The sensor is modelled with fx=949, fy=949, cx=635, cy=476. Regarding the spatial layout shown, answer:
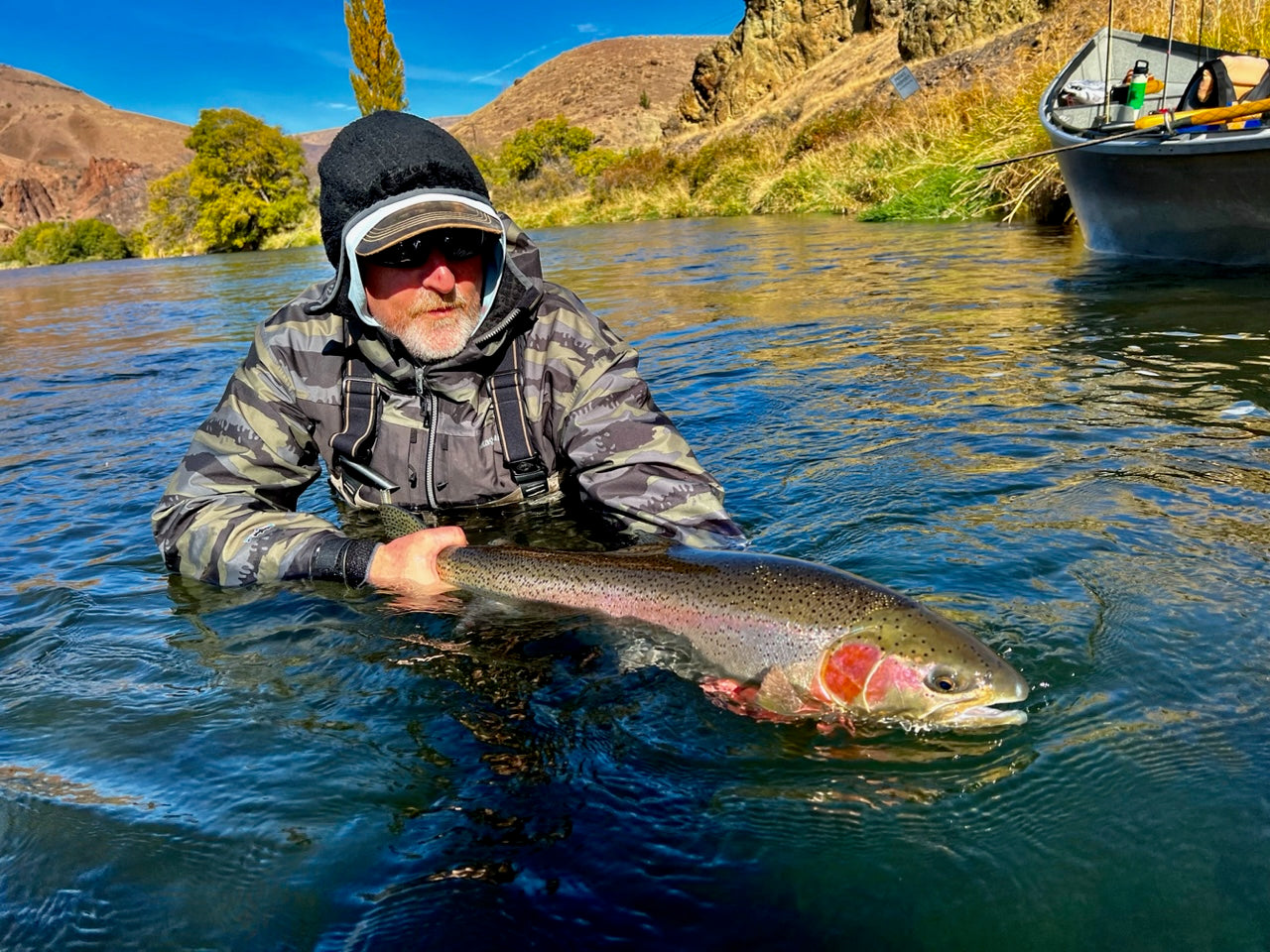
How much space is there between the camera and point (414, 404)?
387 centimetres

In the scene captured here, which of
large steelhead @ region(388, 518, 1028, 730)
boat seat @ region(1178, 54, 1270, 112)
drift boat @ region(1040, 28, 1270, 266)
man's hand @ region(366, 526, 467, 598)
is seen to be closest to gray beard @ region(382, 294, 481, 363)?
man's hand @ region(366, 526, 467, 598)

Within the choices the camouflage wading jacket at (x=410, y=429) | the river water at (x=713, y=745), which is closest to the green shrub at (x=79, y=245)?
the river water at (x=713, y=745)

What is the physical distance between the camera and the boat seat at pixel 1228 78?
354 inches

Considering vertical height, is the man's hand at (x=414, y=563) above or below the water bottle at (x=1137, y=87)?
below

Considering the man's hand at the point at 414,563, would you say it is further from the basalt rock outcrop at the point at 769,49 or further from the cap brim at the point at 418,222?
the basalt rock outcrop at the point at 769,49

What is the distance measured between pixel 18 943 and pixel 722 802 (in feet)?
4.91

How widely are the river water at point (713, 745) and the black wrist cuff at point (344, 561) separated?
11 cm

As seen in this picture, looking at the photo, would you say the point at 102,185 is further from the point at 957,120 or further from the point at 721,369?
the point at 721,369

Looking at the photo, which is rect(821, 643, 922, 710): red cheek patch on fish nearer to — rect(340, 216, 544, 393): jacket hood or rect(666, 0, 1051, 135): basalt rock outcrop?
rect(340, 216, 544, 393): jacket hood

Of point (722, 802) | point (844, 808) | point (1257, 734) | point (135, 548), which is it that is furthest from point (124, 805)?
point (1257, 734)

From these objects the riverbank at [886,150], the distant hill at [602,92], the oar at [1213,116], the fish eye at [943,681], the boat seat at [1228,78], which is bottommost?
the fish eye at [943,681]

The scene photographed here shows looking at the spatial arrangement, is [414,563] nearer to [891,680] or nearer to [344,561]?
[344,561]

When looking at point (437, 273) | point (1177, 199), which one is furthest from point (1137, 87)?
point (437, 273)

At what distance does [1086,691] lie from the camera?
251 cm
